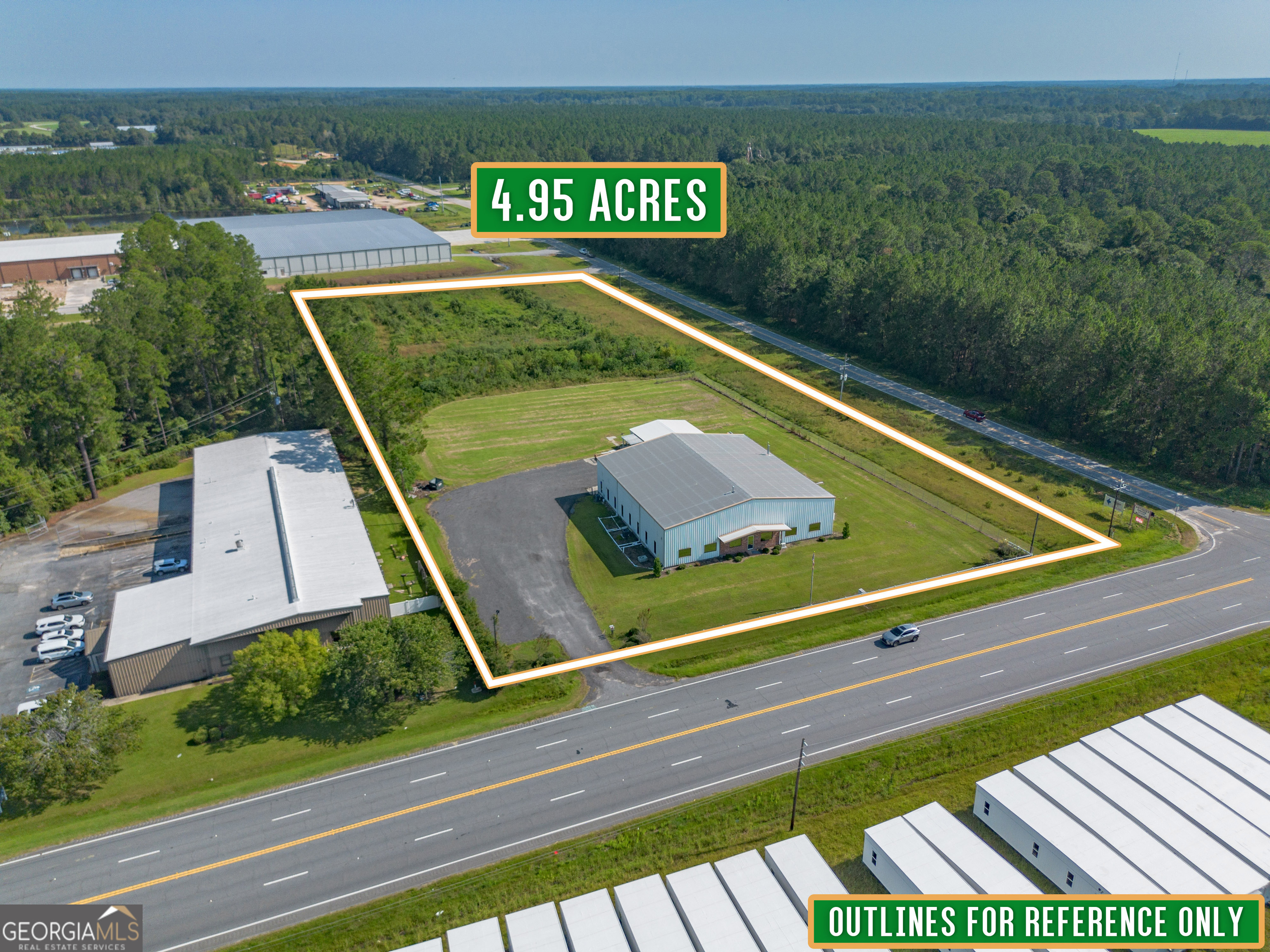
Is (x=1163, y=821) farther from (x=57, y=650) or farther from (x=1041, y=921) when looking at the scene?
(x=57, y=650)

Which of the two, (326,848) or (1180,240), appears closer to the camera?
(326,848)

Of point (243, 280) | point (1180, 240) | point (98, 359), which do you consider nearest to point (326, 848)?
point (98, 359)

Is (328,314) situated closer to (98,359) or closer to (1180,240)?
(98,359)

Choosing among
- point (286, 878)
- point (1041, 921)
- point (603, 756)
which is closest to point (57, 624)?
point (286, 878)

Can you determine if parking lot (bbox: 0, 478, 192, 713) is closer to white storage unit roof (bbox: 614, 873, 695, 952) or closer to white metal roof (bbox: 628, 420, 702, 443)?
white storage unit roof (bbox: 614, 873, 695, 952)

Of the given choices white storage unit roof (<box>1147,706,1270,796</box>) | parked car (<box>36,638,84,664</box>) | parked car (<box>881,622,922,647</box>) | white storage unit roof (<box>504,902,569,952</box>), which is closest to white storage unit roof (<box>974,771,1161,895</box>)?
white storage unit roof (<box>1147,706,1270,796</box>)
